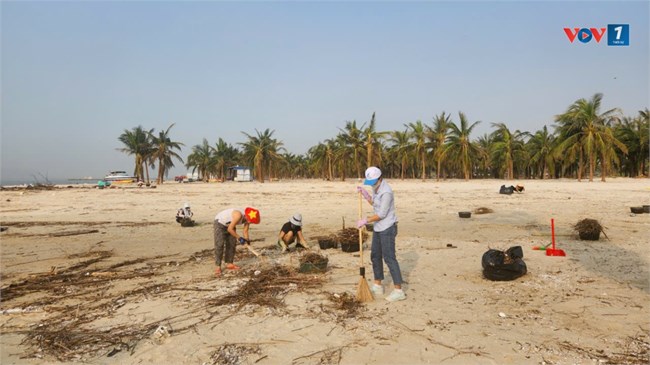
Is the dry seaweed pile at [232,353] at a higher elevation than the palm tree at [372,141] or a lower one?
lower

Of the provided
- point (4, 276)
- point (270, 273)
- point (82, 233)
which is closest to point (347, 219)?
point (270, 273)

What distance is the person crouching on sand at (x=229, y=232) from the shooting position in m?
6.91

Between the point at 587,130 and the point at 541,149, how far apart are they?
49.3 feet

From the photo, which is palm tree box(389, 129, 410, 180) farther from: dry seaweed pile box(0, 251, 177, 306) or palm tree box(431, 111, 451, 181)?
dry seaweed pile box(0, 251, 177, 306)

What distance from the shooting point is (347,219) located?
1416 centimetres

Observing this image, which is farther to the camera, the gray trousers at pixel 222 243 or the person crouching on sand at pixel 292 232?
the person crouching on sand at pixel 292 232

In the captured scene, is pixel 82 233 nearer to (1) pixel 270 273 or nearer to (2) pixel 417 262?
(1) pixel 270 273

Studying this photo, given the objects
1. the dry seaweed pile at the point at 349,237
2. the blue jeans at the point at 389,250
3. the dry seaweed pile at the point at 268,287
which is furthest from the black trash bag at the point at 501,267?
the dry seaweed pile at the point at 349,237

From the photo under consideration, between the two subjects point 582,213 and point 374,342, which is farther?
point 582,213

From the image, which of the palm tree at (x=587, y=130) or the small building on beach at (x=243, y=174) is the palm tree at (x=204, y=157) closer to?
the small building on beach at (x=243, y=174)

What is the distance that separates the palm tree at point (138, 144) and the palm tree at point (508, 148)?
144ft

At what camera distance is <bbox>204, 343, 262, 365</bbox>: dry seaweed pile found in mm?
3707

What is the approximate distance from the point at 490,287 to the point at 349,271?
7.86 feet

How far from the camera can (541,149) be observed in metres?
46.6
